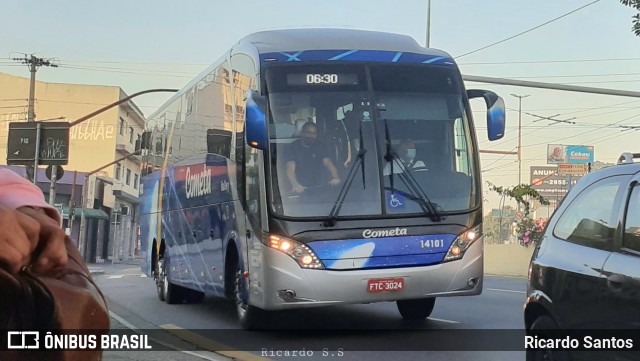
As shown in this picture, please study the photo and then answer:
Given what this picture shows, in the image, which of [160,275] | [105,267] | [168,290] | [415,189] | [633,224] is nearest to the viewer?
[633,224]

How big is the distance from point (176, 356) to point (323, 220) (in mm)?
2129

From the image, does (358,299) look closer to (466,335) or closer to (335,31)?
(466,335)

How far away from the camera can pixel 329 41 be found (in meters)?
9.21

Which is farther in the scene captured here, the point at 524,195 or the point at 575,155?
the point at 575,155

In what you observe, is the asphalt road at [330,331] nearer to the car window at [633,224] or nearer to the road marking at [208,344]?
the road marking at [208,344]

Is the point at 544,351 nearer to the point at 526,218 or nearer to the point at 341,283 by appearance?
the point at 341,283

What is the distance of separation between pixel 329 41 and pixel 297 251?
286 centimetres

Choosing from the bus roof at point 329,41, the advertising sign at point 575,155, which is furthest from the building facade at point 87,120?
the bus roof at point 329,41

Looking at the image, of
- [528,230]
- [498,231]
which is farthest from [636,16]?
[498,231]

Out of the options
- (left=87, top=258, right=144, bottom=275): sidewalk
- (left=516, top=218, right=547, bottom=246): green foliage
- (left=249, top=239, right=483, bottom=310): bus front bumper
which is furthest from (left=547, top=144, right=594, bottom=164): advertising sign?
(left=249, top=239, right=483, bottom=310): bus front bumper

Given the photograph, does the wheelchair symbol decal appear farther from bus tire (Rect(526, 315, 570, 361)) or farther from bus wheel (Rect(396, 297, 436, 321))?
bus tire (Rect(526, 315, 570, 361))

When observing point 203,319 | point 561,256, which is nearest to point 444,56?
point 561,256

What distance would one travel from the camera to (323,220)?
8.04 m

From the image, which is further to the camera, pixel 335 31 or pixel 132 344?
pixel 335 31
